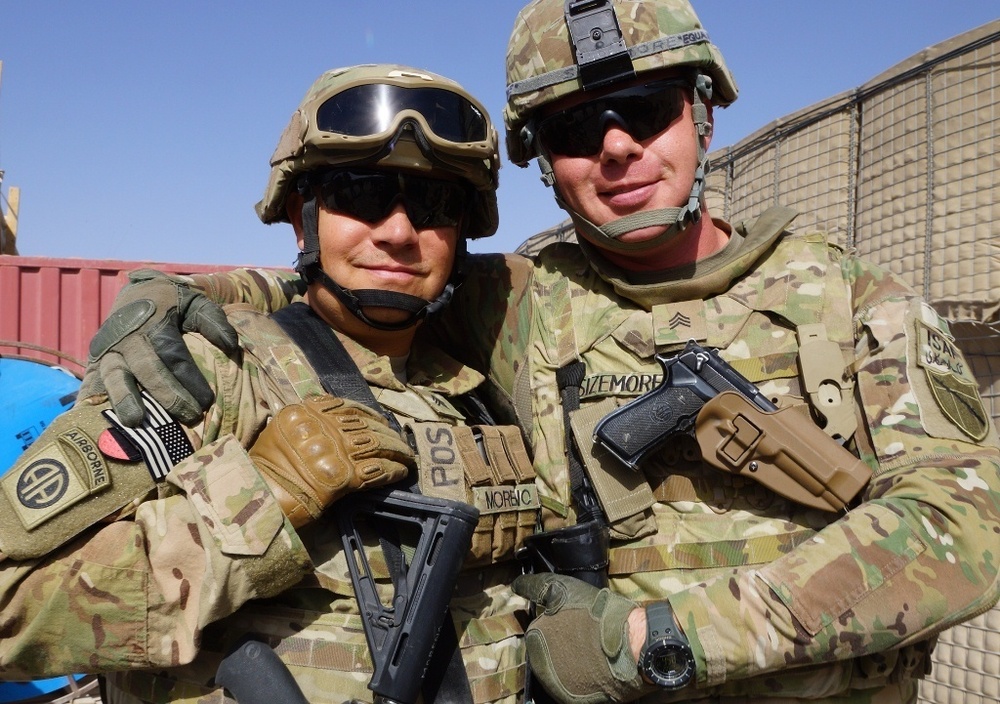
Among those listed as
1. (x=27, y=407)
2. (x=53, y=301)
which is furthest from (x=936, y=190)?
(x=53, y=301)

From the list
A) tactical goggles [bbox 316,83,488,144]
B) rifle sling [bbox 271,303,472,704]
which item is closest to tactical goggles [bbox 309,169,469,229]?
tactical goggles [bbox 316,83,488,144]

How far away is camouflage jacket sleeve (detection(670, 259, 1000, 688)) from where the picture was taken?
2115 mm

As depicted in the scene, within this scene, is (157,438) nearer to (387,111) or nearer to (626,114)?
(387,111)

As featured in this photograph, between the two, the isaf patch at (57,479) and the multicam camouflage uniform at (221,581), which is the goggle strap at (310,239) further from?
the isaf patch at (57,479)

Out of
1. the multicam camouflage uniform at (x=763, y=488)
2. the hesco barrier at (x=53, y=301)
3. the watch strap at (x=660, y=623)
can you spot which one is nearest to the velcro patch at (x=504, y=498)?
the multicam camouflage uniform at (x=763, y=488)

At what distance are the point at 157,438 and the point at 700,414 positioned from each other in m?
1.48

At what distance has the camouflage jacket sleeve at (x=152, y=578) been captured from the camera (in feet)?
6.63

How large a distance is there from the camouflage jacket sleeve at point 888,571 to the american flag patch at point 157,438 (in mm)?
1348

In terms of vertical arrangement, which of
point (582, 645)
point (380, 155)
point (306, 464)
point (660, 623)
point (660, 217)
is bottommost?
point (582, 645)

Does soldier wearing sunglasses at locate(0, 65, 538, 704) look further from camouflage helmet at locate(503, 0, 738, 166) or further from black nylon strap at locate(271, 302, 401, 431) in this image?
camouflage helmet at locate(503, 0, 738, 166)

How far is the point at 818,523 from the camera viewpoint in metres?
2.47

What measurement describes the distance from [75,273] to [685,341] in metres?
8.18

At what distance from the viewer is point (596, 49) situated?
2.67 m

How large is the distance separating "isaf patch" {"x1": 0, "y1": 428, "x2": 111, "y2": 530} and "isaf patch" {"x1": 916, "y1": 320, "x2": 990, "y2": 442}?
2.19m
